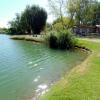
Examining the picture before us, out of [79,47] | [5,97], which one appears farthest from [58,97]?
[79,47]

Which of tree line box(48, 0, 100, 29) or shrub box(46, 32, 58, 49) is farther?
tree line box(48, 0, 100, 29)

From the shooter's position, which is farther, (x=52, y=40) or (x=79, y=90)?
(x=52, y=40)

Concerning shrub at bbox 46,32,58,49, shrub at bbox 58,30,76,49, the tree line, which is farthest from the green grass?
the tree line

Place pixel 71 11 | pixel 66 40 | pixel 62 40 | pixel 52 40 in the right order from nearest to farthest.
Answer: pixel 66 40
pixel 62 40
pixel 52 40
pixel 71 11

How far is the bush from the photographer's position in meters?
35.7

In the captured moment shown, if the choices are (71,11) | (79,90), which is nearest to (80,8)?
(71,11)

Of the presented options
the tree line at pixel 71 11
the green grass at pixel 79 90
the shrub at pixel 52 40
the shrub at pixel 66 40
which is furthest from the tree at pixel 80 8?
the green grass at pixel 79 90

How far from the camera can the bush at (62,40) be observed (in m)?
35.7

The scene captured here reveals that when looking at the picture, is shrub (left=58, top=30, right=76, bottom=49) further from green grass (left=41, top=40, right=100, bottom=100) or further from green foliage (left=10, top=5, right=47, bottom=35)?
green foliage (left=10, top=5, right=47, bottom=35)

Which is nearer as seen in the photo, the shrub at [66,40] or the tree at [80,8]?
the shrub at [66,40]

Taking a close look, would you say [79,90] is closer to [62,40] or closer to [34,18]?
[62,40]

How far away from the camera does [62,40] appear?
35844 millimetres

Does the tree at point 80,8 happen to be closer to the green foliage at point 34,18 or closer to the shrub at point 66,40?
the green foliage at point 34,18

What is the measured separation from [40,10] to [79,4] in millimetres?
15569
